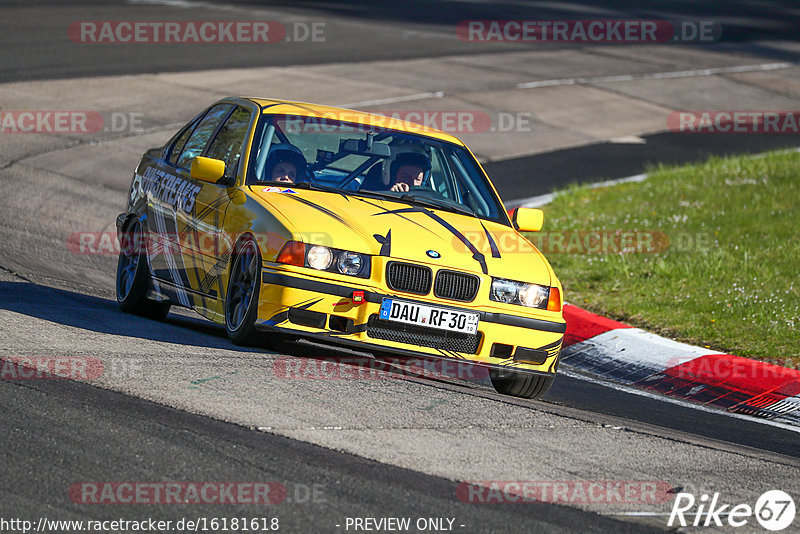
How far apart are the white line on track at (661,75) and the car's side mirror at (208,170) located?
15.7m

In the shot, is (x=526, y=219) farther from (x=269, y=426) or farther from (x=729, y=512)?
(x=729, y=512)

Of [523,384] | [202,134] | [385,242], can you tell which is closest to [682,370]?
[523,384]

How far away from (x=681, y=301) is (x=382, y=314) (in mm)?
4488

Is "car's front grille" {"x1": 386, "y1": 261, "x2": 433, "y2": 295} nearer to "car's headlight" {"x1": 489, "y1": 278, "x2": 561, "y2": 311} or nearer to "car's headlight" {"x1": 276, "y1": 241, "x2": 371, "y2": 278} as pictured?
"car's headlight" {"x1": 276, "y1": 241, "x2": 371, "y2": 278}

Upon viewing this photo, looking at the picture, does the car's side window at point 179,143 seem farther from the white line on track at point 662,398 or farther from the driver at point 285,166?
the white line on track at point 662,398

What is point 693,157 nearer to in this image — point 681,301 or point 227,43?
point 681,301

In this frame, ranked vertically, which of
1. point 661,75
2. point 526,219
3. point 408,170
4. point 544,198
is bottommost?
point 544,198

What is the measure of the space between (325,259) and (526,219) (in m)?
1.86

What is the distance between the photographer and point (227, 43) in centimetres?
2538

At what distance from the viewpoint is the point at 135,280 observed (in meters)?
8.72

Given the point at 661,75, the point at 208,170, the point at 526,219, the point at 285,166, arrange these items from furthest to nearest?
1. the point at 661,75
2. the point at 526,219
3. the point at 285,166
4. the point at 208,170

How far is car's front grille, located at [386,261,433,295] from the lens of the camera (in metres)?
7.04

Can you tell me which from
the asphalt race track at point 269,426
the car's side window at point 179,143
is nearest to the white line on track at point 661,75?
the asphalt race track at point 269,426

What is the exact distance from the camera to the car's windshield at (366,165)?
26.2 ft
